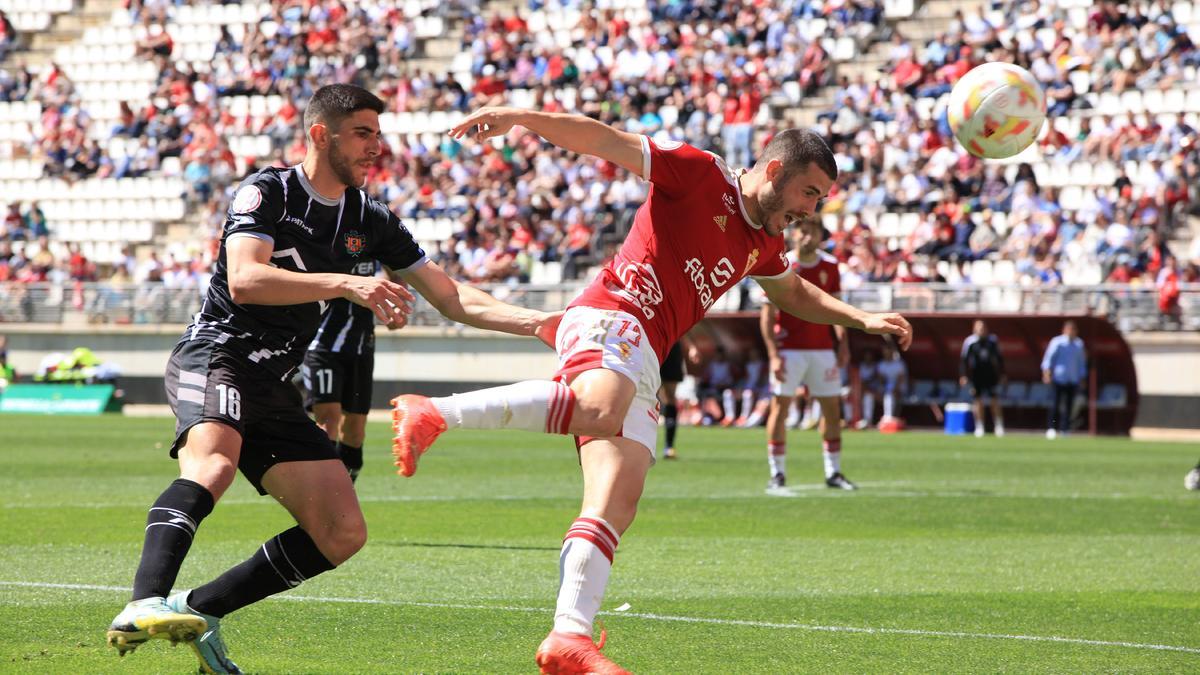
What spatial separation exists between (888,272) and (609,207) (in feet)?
22.0

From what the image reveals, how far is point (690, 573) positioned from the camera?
9984mm

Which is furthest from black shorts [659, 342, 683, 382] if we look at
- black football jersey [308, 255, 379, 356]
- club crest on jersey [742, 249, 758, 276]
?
club crest on jersey [742, 249, 758, 276]

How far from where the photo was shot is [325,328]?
1261 cm

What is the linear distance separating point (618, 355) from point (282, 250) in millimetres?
1358

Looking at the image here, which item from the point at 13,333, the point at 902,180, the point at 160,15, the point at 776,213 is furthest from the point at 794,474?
the point at 160,15

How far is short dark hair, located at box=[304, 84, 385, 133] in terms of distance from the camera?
264 inches

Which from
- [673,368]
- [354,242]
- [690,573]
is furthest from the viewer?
[673,368]

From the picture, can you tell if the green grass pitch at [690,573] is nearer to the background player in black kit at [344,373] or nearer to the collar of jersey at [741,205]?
the background player in black kit at [344,373]

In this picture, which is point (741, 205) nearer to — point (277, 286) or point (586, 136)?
point (586, 136)

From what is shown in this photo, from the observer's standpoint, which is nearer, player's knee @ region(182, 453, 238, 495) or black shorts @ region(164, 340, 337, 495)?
player's knee @ region(182, 453, 238, 495)

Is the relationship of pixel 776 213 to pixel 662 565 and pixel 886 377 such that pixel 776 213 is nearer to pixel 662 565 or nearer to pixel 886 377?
pixel 662 565

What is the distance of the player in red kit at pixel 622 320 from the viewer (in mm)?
6051

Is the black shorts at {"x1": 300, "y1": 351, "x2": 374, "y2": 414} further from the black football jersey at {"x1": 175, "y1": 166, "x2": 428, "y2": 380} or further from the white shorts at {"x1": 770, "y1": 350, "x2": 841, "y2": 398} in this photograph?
the black football jersey at {"x1": 175, "y1": 166, "x2": 428, "y2": 380}

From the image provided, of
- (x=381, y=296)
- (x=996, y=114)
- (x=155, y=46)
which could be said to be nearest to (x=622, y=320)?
(x=381, y=296)
